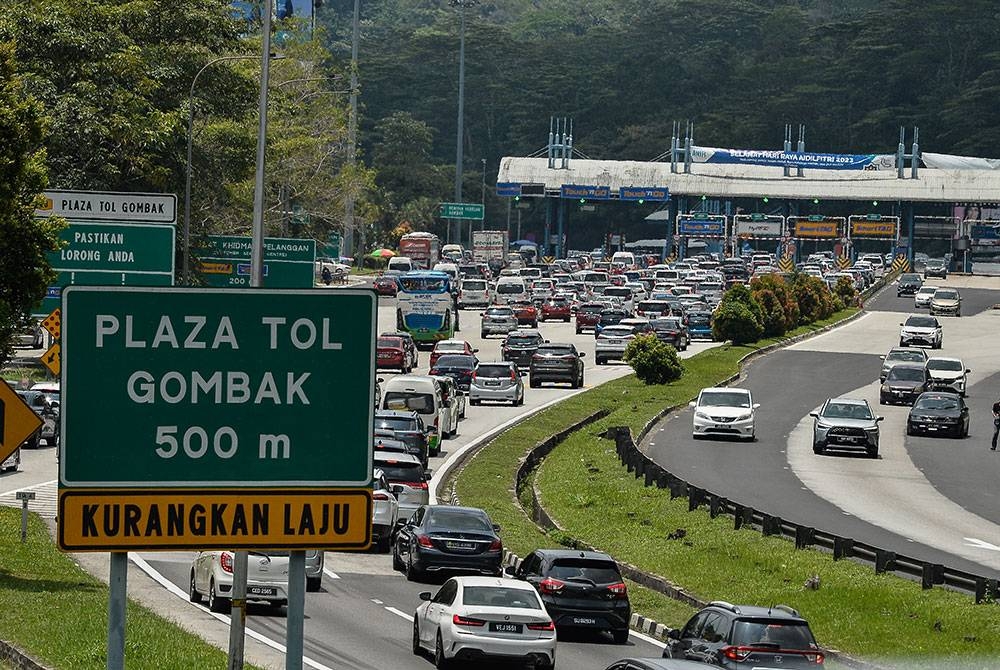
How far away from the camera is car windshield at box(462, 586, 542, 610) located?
2169 centimetres

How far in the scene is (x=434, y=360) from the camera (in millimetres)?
61281

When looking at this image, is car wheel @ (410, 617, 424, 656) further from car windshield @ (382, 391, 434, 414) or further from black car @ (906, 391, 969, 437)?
black car @ (906, 391, 969, 437)

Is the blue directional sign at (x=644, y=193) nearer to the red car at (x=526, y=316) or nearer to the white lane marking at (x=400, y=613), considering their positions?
the red car at (x=526, y=316)

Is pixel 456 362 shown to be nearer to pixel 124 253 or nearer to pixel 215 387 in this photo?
pixel 124 253

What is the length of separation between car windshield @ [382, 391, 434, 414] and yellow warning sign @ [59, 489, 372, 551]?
37.1 meters

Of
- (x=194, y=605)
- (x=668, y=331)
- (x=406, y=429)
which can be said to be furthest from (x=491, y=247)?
(x=194, y=605)

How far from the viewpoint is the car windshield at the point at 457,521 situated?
29156 millimetres

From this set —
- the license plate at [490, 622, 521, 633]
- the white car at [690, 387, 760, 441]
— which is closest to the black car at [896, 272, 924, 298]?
the white car at [690, 387, 760, 441]

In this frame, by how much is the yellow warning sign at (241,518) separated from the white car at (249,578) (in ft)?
51.7

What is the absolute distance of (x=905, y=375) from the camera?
204ft

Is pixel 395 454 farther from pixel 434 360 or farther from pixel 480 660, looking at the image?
pixel 434 360

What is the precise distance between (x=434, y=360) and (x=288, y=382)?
52745 mm

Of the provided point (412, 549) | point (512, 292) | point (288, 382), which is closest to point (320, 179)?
point (512, 292)

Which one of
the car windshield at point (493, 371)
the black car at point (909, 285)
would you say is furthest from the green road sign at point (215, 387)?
the black car at point (909, 285)
